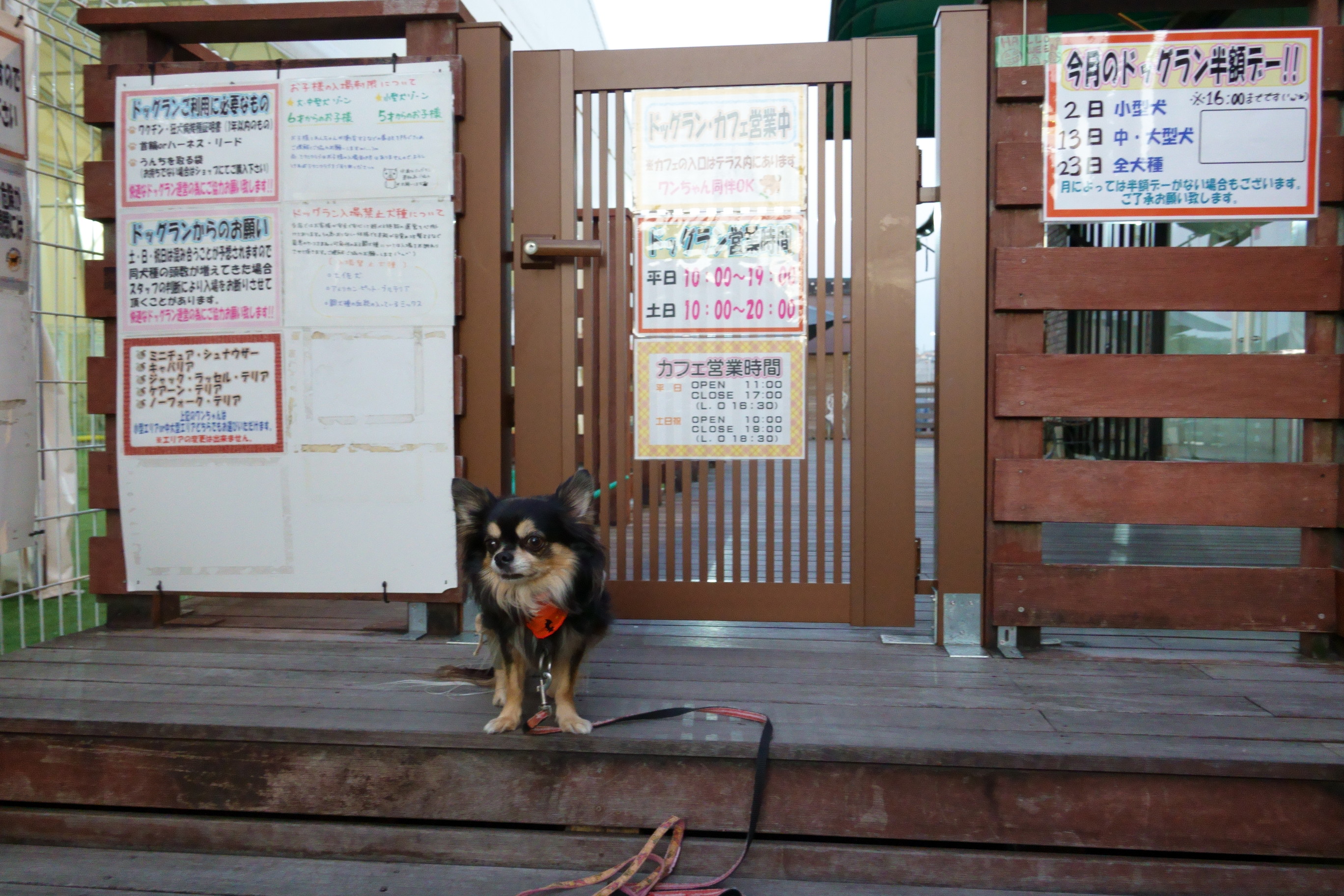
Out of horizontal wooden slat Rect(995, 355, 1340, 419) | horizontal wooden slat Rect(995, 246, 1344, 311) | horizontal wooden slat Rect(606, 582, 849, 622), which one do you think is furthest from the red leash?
horizontal wooden slat Rect(995, 246, 1344, 311)

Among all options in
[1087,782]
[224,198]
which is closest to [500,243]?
[224,198]

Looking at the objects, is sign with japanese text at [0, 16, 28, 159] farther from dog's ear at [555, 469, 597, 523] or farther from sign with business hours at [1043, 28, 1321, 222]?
sign with business hours at [1043, 28, 1321, 222]

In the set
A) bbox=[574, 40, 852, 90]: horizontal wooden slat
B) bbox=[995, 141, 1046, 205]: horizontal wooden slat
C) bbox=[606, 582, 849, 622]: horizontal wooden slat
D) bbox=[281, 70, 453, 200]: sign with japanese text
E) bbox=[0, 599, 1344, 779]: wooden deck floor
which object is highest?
bbox=[574, 40, 852, 90]: horizontal wooden slat

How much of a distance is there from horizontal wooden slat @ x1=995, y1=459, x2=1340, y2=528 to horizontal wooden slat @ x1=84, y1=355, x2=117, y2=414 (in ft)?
8.94

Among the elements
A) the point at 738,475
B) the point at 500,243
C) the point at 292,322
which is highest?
the point at 500,243

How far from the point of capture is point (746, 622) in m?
2.71

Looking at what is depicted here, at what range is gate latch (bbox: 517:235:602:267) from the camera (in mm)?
2430

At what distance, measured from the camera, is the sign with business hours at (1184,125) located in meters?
2.22

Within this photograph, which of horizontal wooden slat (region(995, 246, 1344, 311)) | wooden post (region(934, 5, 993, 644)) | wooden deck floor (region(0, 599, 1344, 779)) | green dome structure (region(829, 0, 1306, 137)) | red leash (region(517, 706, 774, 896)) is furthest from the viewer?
green dome structure (region(829, 0, 1306, 137))

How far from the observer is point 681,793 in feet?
5.62

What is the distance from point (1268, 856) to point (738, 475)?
150 cm

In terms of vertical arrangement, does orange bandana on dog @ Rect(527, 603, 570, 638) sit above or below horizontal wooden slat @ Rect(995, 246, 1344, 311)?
below

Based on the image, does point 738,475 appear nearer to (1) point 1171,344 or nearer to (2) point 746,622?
(2) point 746,622

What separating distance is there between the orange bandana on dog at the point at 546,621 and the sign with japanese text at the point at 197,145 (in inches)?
63.1
